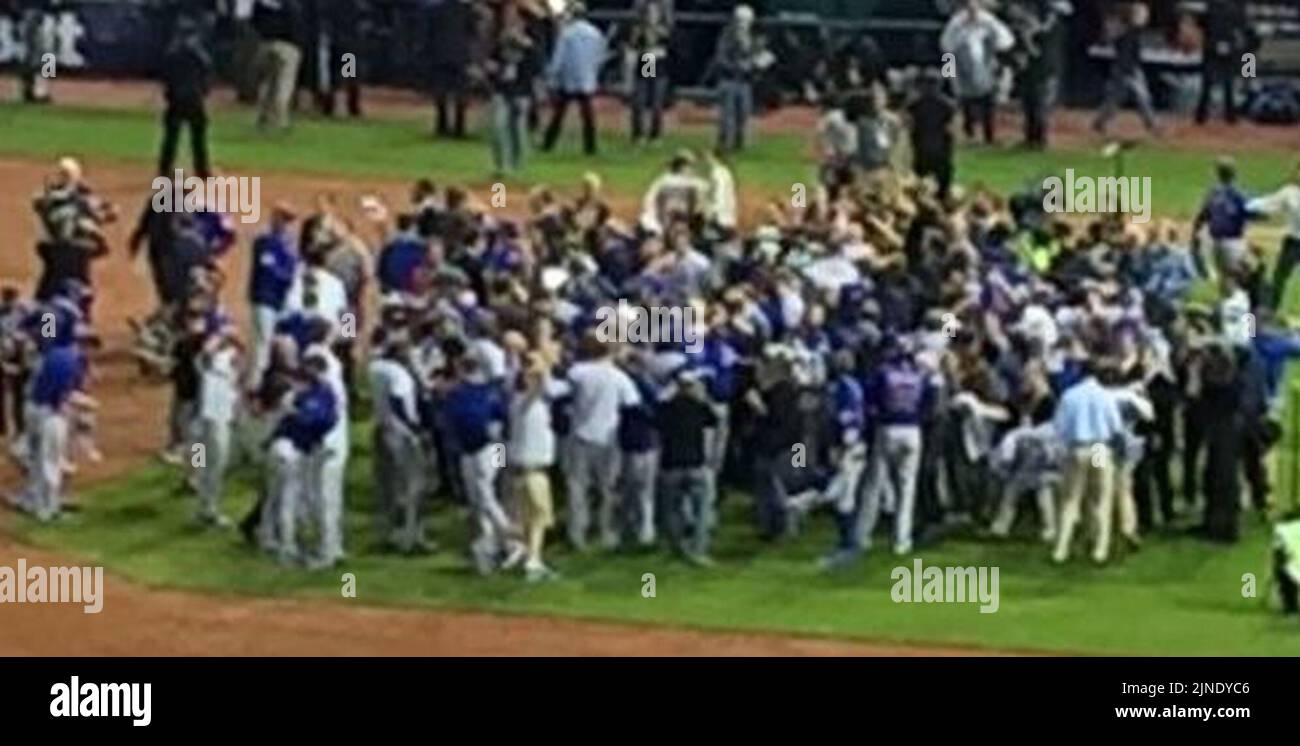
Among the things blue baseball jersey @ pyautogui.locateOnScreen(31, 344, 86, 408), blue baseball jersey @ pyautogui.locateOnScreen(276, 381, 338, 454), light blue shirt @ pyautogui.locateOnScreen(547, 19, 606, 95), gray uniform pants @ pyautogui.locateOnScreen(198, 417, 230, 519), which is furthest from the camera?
light blue shirt @ pyautogui.locateOnScreen(547, 19, 606, 95)

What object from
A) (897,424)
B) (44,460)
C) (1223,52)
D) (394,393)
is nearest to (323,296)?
(394,393)

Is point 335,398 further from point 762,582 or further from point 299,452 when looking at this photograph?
point 762,582

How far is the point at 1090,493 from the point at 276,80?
783 inches

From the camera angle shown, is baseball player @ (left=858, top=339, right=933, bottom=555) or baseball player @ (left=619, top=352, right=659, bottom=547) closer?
baseball player @ (left=858, top=339, right=933, bottom=555)

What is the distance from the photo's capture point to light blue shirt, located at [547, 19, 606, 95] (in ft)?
151

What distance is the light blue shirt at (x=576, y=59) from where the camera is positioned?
45.9m

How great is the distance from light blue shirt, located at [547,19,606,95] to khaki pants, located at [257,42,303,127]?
3.47 meters

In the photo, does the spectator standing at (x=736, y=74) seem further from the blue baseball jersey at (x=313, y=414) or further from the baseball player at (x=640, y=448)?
the blue baseball jersey at (x=313, y=414)

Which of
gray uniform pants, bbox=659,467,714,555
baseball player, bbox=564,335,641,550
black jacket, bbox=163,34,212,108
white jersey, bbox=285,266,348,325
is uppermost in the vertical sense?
black jacket, bbox=163,34,212,108

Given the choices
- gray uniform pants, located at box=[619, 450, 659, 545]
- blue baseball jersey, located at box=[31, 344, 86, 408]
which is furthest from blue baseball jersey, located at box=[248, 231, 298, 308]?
gray uniform pants, located at box=[619, 450, 659, 545]

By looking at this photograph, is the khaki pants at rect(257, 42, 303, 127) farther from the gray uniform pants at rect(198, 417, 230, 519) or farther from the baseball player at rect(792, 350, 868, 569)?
the baseball player at rect(792, 350, 868, 569)

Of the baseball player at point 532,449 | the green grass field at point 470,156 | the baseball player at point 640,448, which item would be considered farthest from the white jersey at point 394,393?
the green grass field at point 470,156
